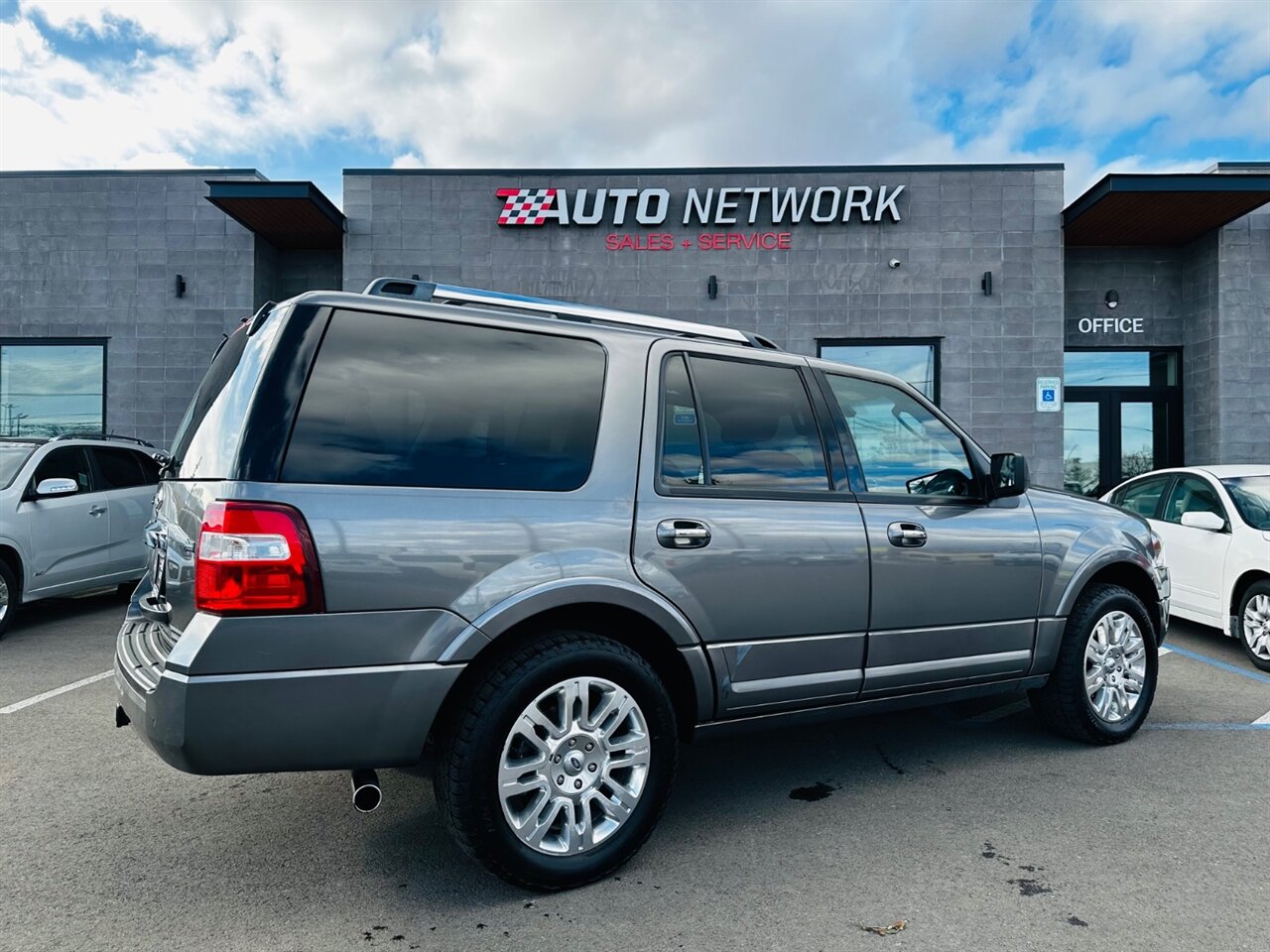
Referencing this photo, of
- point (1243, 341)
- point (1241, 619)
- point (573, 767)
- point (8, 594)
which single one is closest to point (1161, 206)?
point (1243, 341)

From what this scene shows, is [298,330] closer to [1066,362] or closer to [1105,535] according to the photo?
[1105,535]

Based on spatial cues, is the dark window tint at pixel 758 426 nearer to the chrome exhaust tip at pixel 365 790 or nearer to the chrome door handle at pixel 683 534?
the chrome door handle at pixel 683 534

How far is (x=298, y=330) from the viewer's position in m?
2.69

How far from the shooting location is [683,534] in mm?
3135

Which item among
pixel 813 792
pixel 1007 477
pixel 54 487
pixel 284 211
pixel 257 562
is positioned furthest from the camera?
pixel 284 211

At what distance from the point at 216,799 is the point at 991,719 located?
13.0 feet

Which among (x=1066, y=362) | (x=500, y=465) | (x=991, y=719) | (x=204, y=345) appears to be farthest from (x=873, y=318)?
(x=500, y=465)

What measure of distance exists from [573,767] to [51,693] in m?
4.26

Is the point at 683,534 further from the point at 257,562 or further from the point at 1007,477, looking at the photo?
the point at 1007,477

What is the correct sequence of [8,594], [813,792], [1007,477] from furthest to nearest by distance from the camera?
[8,594] → [1007,477] → [813,792]

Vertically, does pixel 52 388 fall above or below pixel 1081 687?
above

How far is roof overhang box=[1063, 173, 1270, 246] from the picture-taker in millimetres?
12023

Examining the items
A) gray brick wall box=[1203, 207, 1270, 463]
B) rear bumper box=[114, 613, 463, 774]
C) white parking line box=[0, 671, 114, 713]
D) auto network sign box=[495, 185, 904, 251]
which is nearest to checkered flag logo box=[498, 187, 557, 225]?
auto network sign box=[495, 185, 904, 251]

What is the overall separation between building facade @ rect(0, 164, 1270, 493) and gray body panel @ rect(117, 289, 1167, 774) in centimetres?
984
